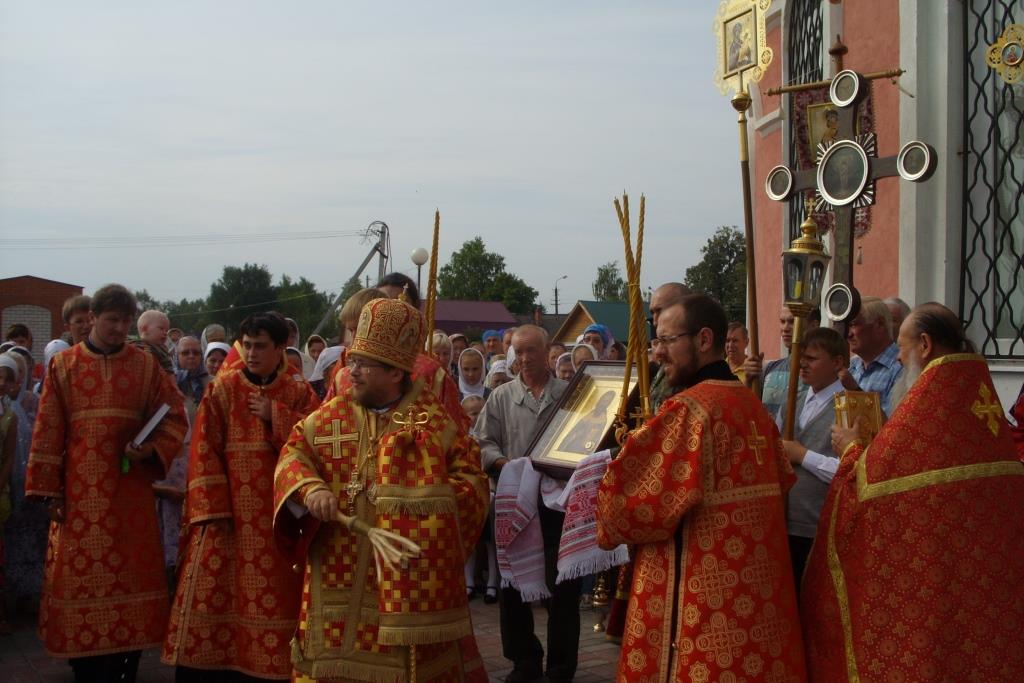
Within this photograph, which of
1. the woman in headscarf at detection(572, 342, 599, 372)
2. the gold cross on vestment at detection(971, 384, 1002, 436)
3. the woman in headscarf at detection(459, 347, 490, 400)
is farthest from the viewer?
the woman in headscarf at detection(459, 347, 490, 400)

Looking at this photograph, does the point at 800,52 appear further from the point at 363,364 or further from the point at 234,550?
the point at 363,364

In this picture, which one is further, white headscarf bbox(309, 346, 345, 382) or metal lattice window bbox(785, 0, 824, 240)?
metal lattice window bbox(785, 0, 824, 240)

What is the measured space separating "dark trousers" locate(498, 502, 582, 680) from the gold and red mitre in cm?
203

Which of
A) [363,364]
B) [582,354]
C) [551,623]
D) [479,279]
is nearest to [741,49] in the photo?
[363,364]

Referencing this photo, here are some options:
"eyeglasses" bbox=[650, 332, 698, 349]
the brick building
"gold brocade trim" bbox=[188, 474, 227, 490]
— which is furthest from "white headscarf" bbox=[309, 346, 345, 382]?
the brick building

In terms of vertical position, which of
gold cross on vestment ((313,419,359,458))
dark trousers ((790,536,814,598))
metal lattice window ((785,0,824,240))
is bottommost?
dark trousers ((790,536,814,598))

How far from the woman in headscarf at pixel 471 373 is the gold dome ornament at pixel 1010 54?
5.27 metres

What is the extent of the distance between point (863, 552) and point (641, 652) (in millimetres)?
893

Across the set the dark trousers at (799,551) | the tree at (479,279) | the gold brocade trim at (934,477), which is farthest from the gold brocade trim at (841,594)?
the tree at (479,279)

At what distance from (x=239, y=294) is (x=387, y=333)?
84.2 m

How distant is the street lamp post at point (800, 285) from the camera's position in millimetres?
4504

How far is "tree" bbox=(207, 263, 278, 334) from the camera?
84562mm

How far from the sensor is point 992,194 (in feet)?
27.9

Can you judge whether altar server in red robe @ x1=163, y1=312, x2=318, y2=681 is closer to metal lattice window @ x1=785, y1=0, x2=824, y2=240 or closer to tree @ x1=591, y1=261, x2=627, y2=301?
metal lattice window @ x1=785, y1=0, x2=824, y2=240
